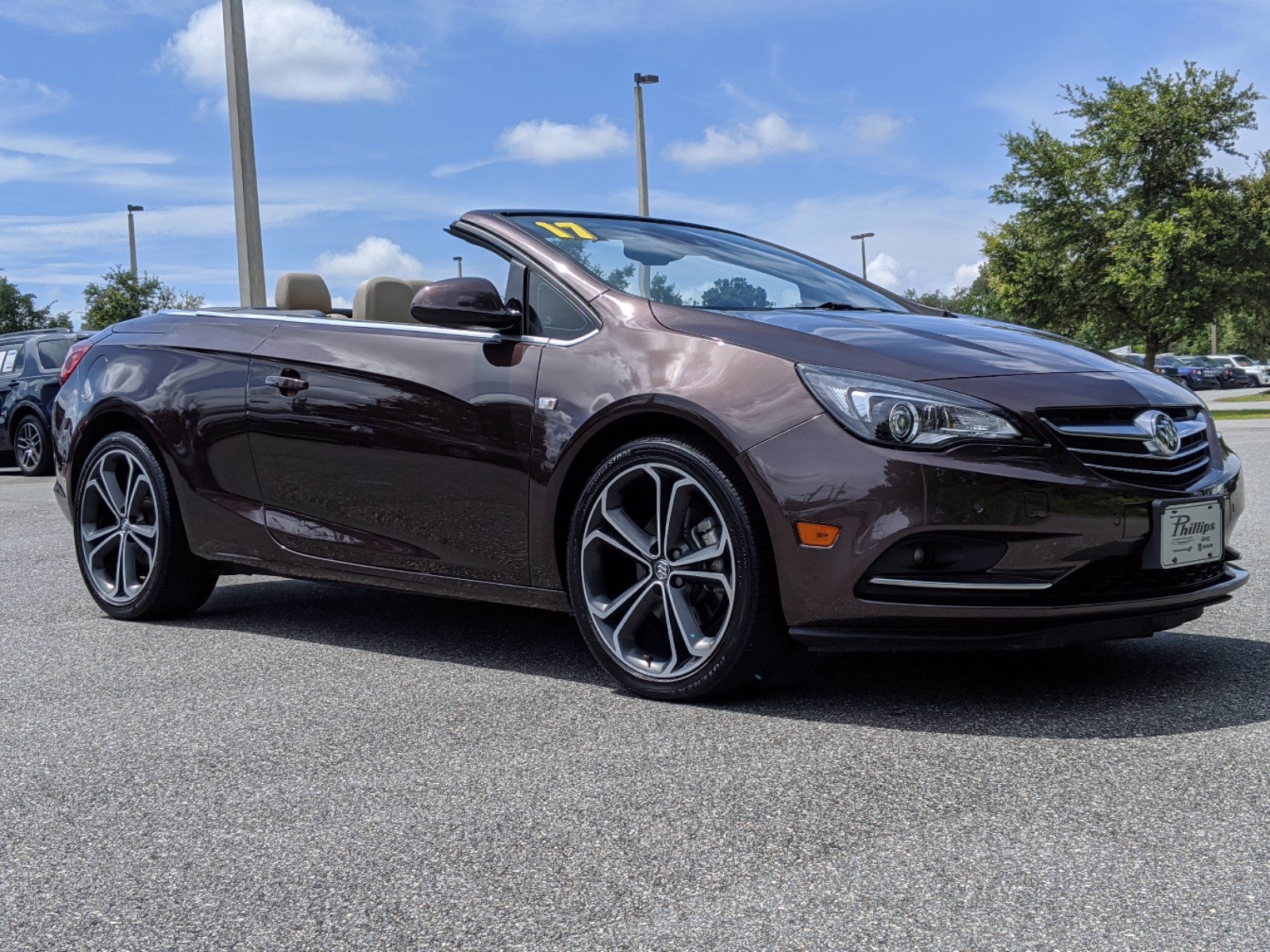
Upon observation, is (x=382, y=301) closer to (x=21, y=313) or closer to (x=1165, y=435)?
(x=1165, y=435)

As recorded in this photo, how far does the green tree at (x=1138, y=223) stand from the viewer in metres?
31.8

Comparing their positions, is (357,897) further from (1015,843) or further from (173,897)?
(1015,843)

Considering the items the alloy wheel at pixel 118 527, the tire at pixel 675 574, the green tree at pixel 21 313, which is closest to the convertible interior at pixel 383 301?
the alloy wheel at pixel 118 527

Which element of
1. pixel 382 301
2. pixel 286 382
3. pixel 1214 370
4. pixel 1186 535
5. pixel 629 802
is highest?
pixel 382 301

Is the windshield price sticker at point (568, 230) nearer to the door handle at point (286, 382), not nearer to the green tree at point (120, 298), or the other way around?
the door handle at point (286, 382)

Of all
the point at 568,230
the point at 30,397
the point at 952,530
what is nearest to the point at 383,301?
the point at 568,230

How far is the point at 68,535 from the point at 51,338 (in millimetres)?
8725

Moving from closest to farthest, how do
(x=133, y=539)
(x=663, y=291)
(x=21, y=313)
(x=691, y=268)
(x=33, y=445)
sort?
(x=663, y=291), (x=691, y=268), (x=133, y=539), (x=33, y=445), (x=21, y=313)

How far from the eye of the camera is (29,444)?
1611 cm

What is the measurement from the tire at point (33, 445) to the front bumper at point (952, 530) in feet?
47.0

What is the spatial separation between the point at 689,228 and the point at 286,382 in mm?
1650

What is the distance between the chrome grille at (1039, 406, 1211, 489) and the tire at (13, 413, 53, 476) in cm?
1473

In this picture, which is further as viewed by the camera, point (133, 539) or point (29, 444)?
point (29, 444)

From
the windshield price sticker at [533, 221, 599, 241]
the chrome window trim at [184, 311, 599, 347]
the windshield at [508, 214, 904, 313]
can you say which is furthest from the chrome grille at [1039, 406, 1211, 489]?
the windshield price sticker at [533, 221, 599, 241]
